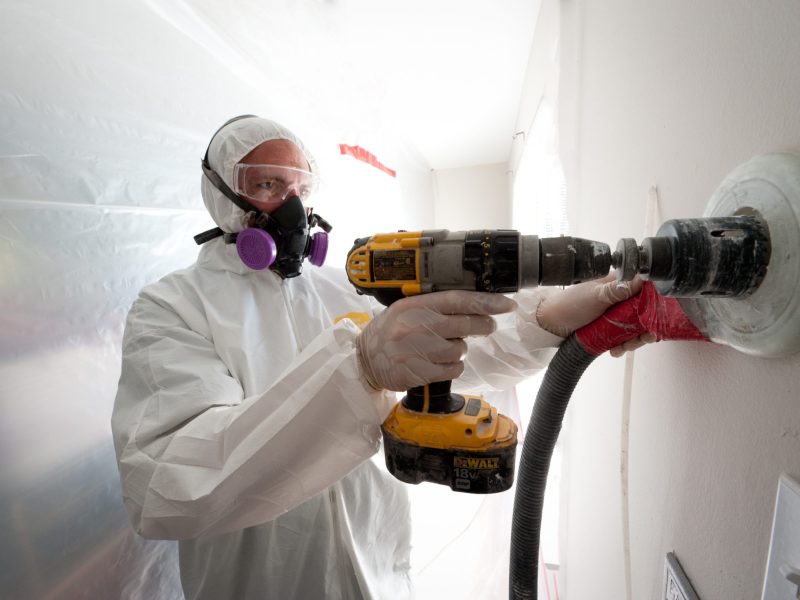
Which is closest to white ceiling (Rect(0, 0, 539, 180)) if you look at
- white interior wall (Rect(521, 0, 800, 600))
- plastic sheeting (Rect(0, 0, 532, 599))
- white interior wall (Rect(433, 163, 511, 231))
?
plastic sheeting (Rect(0, 0, 532, 599))

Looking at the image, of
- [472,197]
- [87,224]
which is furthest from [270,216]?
[472,197]

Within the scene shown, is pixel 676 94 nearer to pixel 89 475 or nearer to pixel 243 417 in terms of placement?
pixel 243 417

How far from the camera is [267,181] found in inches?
41.1

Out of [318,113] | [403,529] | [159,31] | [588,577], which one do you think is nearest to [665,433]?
[588,577]

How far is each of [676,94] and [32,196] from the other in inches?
53.1

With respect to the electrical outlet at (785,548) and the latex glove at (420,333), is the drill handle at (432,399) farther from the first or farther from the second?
the electrical outlet at (785,548)

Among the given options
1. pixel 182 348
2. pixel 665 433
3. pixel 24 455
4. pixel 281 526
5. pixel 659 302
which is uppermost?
pixel 659 302

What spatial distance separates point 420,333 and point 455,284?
0.10 metres

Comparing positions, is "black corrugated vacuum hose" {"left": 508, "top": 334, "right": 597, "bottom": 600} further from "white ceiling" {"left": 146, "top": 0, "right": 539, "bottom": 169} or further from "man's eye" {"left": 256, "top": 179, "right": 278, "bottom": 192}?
"white ceiling" {"left": 146, "top": 0, "right": 539, "bottom": 169}

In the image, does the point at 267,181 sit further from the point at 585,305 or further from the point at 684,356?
the point at 684,356

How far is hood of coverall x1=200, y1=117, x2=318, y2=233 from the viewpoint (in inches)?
39.1

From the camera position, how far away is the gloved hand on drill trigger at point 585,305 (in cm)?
60

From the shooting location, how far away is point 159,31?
1.15 meters

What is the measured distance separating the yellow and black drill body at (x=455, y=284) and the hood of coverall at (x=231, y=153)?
1.85 feet
